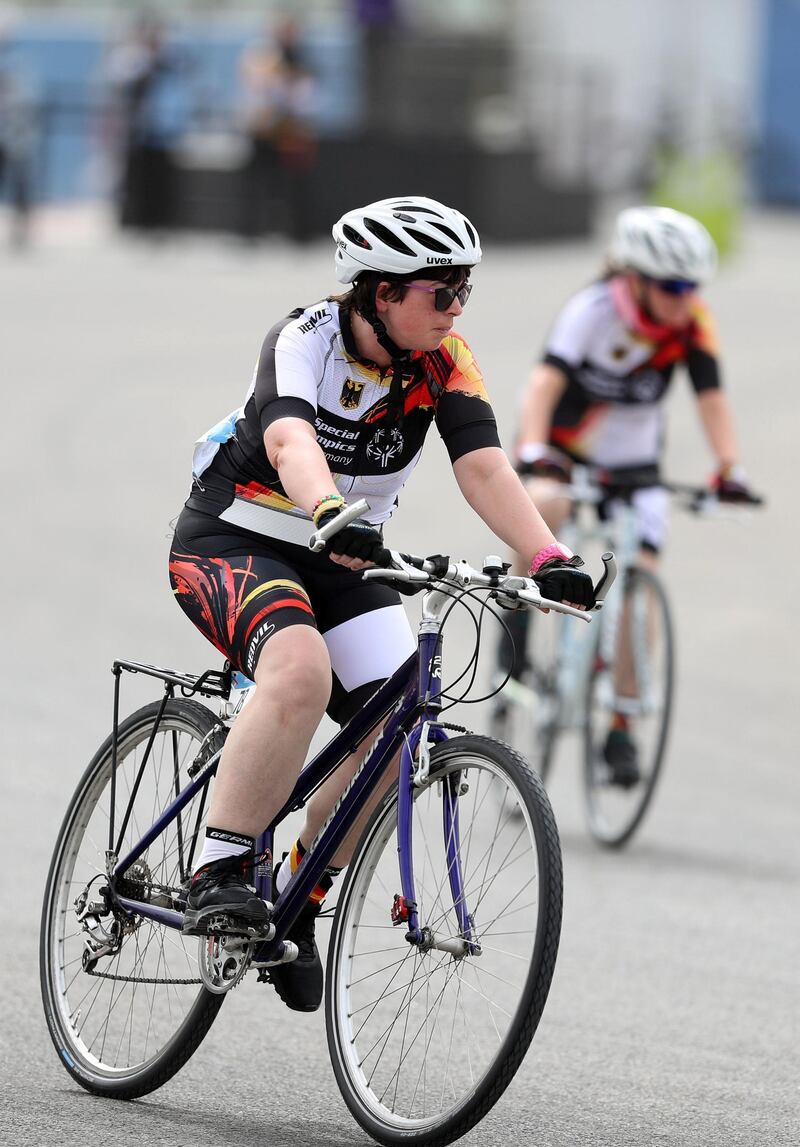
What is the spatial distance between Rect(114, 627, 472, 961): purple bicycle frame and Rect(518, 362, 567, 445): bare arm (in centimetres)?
376

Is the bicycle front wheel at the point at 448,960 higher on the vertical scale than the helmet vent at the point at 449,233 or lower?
lower

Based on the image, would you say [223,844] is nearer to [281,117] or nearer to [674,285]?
[674,285]

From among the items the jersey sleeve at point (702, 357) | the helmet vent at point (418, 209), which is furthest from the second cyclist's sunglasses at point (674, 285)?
the helmet vent at point (418, 209)

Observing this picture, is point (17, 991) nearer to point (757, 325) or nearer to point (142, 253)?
point (757, 325)

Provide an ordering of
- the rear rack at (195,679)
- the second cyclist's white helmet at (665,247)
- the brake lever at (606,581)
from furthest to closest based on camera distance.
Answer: the second cyclist's white helmet at (665,247) < the rear rack at (195,679) < the brake lever at (606,581)

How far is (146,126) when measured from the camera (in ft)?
83.0

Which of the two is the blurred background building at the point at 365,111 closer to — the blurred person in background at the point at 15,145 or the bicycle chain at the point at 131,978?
the blurred person in background at the point at 15,145

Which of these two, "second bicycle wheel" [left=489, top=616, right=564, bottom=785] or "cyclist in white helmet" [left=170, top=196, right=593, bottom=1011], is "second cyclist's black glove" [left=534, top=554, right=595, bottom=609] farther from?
"second bicycle wheel" [left=489, top=616, right=564, bottom=785]

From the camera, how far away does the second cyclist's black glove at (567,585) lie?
4.70 m

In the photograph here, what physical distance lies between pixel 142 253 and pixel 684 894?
1958cm

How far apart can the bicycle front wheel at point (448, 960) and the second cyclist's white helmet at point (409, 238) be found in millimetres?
1078

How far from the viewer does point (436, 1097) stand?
469 centimetres

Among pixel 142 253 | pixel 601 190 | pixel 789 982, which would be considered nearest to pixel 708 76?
pixel 601 190

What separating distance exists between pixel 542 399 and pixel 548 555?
13.0ft
